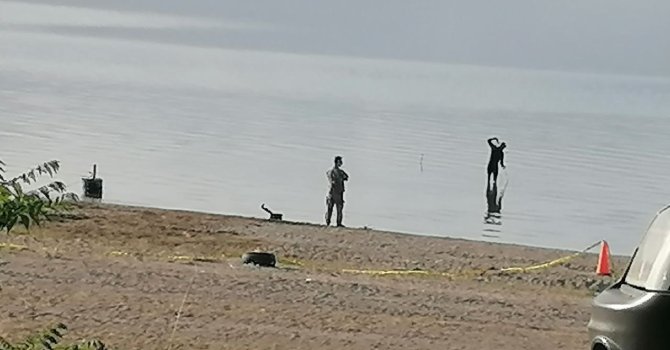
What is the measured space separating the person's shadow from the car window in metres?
30.2

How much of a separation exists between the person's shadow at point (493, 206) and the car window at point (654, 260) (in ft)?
99.2

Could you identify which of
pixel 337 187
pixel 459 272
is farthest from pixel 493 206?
pixel 459 272

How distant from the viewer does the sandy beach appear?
46.4 ft

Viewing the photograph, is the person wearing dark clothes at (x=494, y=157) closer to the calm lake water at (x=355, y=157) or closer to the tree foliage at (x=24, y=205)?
the calm lake water at (x=355, y=157)

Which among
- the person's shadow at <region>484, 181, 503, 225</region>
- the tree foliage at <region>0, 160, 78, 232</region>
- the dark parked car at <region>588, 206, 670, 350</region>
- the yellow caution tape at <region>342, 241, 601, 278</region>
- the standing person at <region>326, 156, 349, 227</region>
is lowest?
the yellow caution tape at <region>342, 241, 601, 278</region>

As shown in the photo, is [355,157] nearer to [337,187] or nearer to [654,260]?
[337,187]

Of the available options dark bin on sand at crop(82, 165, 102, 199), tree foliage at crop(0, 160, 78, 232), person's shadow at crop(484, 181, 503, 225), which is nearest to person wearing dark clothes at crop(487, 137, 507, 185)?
person's shadow at crop(484, 181, 503, 225)

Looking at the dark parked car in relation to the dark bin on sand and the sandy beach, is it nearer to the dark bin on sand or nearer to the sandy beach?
the sandy beach

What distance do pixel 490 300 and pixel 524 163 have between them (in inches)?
1650

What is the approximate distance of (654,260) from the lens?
6.69 metres

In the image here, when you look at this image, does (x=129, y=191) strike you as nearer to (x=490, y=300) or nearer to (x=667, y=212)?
(x=490, y=300)

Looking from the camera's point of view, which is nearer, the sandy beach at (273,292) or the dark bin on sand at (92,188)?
the sandy beach at (273,292)

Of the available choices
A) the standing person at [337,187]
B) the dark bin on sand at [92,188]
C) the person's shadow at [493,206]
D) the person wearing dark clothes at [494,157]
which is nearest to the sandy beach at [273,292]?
the standing person at [337,187]

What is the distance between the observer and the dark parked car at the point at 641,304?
6422 millimetres
